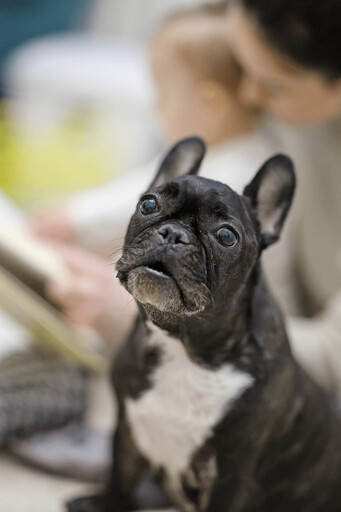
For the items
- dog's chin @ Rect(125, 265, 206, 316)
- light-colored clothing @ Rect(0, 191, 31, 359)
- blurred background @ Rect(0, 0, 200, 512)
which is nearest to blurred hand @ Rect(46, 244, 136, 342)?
light-colored clothing @ Rect(0, 191, 31, 359)

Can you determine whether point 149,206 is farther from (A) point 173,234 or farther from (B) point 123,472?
(B) point 123,472

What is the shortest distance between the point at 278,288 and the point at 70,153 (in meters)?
0.87

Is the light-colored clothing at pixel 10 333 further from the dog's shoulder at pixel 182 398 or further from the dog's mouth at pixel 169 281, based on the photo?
the dog's mouth at pixel 169 281

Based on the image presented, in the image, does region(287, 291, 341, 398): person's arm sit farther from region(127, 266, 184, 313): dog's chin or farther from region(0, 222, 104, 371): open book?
region(127, 266, 184, 313): dog's chin

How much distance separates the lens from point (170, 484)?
22.1 inches

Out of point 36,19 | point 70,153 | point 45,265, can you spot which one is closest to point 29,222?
point 45,265

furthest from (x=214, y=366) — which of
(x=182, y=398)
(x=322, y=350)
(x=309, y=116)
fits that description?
(x=309, y=116)

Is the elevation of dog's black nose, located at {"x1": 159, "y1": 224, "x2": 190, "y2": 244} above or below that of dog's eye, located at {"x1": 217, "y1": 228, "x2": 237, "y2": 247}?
below

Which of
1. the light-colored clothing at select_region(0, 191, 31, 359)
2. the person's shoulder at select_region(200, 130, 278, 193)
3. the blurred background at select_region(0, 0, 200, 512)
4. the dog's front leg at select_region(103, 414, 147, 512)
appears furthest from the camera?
the blurred background at select_region(0, 0, 200, 512)

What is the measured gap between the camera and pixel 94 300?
2.56ft

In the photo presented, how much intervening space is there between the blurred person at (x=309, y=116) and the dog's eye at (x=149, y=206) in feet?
1.00

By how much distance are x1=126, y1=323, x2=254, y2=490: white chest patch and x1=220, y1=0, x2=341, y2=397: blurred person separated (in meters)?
0.25

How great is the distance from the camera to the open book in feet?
2.37

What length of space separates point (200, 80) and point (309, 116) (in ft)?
0.55
